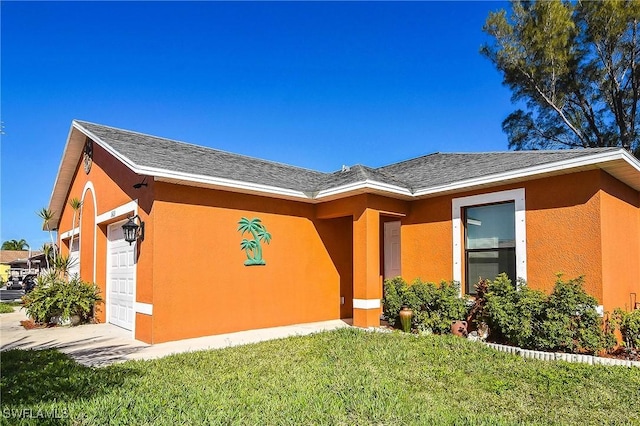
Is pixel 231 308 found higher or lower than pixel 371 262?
lower

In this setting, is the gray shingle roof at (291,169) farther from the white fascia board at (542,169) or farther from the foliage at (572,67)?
the foliage at (572,67)

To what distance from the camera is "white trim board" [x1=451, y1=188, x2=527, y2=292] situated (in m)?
8.34

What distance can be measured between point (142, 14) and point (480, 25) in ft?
44.9

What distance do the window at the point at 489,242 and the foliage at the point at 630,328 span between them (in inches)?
78.5

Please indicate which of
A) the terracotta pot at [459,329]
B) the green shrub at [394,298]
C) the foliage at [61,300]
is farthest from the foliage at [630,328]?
the foliage at [61,300]

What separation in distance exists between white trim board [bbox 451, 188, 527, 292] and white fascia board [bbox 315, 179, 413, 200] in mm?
1248

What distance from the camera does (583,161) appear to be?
7324 mm

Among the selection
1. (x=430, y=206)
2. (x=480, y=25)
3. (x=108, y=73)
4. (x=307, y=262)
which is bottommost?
(x=307, y=262)

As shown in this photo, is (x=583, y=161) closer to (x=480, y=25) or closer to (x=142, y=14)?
(x=142, y=14)

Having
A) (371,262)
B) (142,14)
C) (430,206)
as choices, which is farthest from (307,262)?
(142,14)

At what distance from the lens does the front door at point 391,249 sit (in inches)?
458

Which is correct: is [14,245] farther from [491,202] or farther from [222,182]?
[491,202]

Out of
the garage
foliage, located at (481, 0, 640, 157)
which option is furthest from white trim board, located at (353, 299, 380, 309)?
foliage, located at (481, 0, 640, 157)

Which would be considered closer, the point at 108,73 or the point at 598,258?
the point at 598,258
